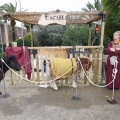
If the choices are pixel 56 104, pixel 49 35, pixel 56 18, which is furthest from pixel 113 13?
pixel 49 35

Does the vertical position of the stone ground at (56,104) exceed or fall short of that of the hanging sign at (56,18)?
it falls short

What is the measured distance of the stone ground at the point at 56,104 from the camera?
136 inches

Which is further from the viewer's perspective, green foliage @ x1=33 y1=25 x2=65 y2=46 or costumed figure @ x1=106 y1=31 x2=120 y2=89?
green foliage @ x1=33 y1=25 x2=65 y2=46

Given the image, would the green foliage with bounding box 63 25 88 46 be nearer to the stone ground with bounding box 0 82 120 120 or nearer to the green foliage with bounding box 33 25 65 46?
the green foliage with bounding box 33 25 65 46

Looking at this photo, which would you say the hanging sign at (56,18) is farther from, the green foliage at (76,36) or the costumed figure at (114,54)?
the green foliage at (76,36)

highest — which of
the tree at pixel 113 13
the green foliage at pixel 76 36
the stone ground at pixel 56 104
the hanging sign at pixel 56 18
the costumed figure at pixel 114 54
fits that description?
the tree at pixel 113 13

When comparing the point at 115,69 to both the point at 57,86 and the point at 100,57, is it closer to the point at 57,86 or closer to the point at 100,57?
the point at 100,57

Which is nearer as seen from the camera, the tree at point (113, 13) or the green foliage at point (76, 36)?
the tree at point (113, 13)

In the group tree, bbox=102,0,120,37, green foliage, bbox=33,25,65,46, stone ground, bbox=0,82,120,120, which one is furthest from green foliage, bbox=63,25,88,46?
stone ground, bbox=0,82,120,120

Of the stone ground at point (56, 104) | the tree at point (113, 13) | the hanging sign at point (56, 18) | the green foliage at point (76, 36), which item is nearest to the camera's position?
the stone ground at point (56, 104)

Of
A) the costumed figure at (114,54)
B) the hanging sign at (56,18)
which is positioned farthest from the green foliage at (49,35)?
the costumed figure at (114,54)

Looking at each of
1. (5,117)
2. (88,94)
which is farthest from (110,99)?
(5,117)

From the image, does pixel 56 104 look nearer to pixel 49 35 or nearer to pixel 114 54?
pixel 114 54

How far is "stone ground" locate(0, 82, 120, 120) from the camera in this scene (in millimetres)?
3465
